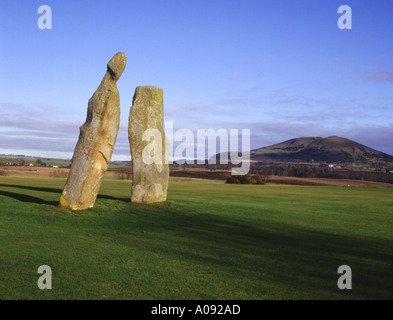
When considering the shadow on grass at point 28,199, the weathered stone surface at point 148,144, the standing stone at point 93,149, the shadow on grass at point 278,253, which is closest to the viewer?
the shadow on grass at point 278,253

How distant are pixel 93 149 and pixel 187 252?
27.8 ft

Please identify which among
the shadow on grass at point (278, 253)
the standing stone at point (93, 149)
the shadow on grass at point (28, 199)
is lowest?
the shadow on grass at point (278, 253)

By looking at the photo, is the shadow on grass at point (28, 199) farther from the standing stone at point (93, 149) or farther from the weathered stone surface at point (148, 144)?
the weathered stone surface at point (148, 144)

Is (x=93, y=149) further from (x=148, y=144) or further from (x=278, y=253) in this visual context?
(x=278, y=253)

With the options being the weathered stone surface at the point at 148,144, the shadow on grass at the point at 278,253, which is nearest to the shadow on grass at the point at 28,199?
the weathered stone surface at the point at 148,144

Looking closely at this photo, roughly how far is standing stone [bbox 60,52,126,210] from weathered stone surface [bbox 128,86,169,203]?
4.02 ft

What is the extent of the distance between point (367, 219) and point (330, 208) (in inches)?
170

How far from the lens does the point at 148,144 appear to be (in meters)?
19.8

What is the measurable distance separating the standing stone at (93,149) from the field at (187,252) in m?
0.77

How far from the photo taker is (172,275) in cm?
887

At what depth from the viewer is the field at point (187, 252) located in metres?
8.00

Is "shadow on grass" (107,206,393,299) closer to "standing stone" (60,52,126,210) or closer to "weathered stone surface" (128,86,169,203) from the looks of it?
"standing stone" (60,52,126,210)
